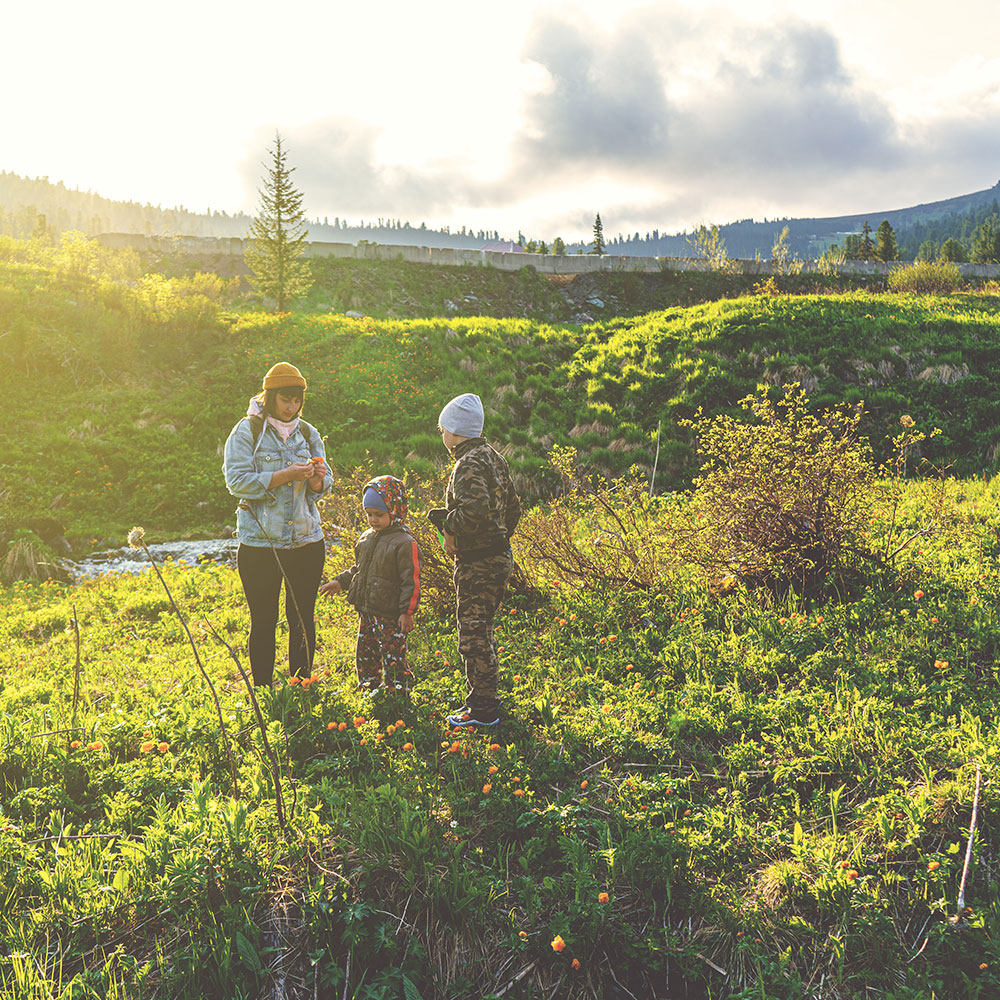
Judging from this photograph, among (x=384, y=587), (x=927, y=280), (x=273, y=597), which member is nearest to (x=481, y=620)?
(x=384, y=587)

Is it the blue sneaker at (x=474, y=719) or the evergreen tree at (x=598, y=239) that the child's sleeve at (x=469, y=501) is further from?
the evergreen tree at (x=598, y=239)

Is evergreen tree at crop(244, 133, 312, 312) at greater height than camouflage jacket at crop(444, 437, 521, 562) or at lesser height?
greater

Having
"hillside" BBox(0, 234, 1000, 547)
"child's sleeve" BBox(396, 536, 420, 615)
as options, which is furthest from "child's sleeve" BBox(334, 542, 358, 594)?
"hillside" BBox(0, 234, 1000, 547)

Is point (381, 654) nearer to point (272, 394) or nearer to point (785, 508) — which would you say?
point (272, 394)

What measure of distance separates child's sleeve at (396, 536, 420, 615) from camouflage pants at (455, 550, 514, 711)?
35cm

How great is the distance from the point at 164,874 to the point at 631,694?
8.99 feet

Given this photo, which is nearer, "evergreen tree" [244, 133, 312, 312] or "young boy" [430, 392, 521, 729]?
"young boy" [430, 392, 521, 729]

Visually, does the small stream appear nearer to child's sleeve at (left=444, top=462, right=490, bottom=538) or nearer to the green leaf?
child's sleeve at (left=444, top=462, right=490, bottom=538)

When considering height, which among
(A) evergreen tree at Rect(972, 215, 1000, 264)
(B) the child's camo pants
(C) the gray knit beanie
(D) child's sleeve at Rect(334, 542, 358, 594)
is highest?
(A) evergreen tree at Rect(972, 215, 1000, 264)

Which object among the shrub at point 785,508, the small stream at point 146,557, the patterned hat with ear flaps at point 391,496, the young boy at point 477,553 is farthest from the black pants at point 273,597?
the small stream at point 146,557

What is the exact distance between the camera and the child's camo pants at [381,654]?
4.30m

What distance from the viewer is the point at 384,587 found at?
423 cm

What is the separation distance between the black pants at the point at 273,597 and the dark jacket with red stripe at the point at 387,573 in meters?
0.37

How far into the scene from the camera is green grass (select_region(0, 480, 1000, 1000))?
7.54ft
